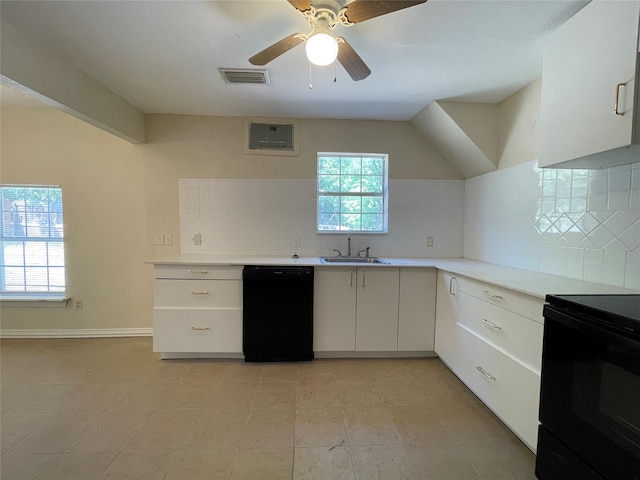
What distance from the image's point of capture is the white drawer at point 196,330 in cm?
246

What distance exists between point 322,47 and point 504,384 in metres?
2.04

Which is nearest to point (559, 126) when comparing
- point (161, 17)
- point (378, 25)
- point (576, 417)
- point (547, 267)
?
point (547, 267)

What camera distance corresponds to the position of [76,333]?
9.74 feet

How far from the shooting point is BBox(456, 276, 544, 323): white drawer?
4.63 ft

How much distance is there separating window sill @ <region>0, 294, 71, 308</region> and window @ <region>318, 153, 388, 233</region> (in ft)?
9.21

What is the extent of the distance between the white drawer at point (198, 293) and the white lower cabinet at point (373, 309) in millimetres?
726

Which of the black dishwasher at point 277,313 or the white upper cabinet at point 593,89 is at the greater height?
the white upper cabinet at point 593,89

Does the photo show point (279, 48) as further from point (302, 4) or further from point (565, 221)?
point (565, 221)

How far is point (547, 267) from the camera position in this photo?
1.99 meters

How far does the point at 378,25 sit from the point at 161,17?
3.89 ft

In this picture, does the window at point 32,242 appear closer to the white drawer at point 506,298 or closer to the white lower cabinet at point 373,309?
the white lower cabinet at point 373,309

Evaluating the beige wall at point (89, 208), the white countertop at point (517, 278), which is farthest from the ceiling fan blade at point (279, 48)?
the beige wall at point (89, 208)

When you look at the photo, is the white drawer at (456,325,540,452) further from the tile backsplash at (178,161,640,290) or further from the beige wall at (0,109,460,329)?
the beige wall at (0,109,460,329)

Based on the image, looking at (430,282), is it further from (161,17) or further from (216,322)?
(161,17)
